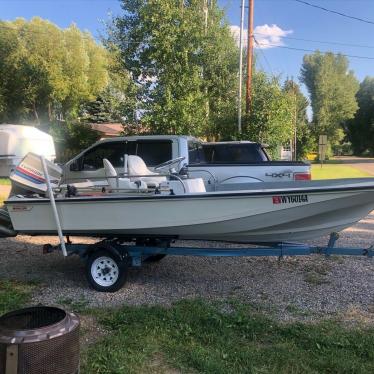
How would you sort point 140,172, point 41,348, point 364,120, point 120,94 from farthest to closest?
point 364,120 → point 120,94 → point 140,172 → point 41,348

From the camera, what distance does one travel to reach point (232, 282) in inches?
261

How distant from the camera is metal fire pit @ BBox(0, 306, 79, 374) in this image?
124 inches

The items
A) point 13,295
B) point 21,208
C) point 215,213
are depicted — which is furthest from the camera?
point 21,208

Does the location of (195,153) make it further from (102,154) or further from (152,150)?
(102,154)

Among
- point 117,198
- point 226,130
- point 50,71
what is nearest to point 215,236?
point 117,198

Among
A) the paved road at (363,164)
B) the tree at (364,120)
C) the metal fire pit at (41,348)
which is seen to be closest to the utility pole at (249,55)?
the paved road at (363,164)

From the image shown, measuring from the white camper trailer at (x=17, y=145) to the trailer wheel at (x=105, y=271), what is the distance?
7.77 metres

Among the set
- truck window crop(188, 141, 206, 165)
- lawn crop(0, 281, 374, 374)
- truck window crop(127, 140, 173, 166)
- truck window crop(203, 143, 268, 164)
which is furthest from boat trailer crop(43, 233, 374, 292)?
truck window crop(203, 143, 268, 164)

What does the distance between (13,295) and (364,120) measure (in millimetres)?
67157

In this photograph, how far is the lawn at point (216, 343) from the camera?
405 centimetres

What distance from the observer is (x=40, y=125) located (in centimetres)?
3434

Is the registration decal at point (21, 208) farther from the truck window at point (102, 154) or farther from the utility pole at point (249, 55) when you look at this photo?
the utility pole at point (249, 55)

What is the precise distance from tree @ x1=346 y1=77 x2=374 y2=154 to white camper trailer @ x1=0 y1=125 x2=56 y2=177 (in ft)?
187

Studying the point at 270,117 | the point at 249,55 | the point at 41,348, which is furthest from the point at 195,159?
the point at 249,55
